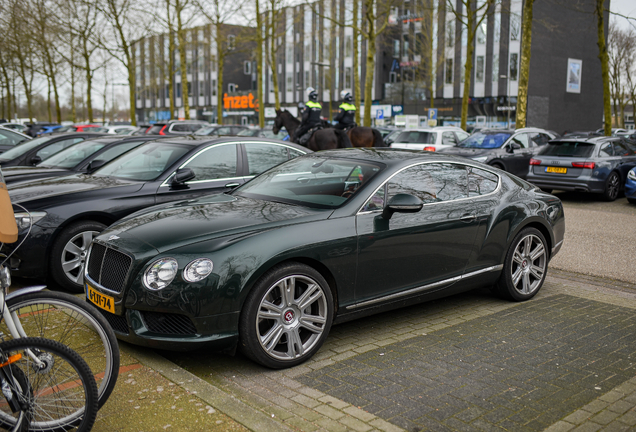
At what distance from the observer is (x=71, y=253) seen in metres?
6.20

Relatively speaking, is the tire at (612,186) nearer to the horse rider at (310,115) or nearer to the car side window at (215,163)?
the horse rider at (310,115)

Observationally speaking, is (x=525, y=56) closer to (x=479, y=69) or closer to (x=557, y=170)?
(x=557, y=170)

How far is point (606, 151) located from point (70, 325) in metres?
14.5

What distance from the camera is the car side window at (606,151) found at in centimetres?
1472

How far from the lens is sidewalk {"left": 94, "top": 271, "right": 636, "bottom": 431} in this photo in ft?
11.6

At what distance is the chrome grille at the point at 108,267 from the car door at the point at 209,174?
232 cm

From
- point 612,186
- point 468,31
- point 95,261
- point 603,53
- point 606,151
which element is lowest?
point 612,186

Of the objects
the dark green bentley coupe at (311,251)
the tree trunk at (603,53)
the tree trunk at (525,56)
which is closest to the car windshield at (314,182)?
the dark green bentley coupe at (311,251)

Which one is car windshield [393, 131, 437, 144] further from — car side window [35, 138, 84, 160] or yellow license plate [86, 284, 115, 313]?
yellow license plate [86, 284, 115, 313]

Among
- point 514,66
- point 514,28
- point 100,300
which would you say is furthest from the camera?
point 514,66

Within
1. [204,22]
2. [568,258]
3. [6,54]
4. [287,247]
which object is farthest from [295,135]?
[6,54]

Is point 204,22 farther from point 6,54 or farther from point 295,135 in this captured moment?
point 295,135

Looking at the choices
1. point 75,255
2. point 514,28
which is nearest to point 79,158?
point 75,255

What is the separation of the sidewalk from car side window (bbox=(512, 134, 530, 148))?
12552mm
